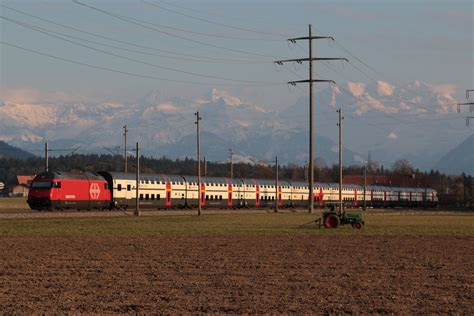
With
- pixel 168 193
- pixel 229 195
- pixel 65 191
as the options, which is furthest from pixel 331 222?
pixel 229 195

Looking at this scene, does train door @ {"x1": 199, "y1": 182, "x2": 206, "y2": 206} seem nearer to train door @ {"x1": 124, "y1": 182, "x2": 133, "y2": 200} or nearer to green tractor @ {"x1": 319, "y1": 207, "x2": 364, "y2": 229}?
train door @ {"x1": 124, "y1": 182, "x2": 133, "y2": 200}

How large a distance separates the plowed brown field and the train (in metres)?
24.0

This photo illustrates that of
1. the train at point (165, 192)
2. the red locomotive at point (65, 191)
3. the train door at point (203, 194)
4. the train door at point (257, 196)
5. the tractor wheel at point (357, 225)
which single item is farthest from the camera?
the train door at point (257, 196)

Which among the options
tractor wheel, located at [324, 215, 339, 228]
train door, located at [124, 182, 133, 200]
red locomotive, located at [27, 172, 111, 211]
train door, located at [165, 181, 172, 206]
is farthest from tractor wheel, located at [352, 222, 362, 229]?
train door, located at [165, 181, 172, 206]

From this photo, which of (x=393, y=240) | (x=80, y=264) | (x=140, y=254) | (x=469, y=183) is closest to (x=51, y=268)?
(x=80, y=264)

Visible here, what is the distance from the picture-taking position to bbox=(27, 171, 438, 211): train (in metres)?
87.9

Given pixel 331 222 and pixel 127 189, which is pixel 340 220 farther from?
pixel 127 189

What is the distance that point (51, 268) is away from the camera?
31812 millimetres

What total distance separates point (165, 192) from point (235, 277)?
253 feet

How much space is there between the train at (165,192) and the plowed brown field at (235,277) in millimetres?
24025

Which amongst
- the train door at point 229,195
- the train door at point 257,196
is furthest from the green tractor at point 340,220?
the train door at point 257,196

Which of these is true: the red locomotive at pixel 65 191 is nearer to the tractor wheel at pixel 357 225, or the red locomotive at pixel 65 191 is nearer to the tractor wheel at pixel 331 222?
the tractor wheel at pixel 331 222

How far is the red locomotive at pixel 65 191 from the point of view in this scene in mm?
86938

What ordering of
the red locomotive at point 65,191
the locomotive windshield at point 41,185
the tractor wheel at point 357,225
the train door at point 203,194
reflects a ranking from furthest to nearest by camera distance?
1. the train door at point 203,194
2. the red locomotive at point 65,191
3. the locomotive windshield at point 41,185
4. the tractor wheel at point 357,225
